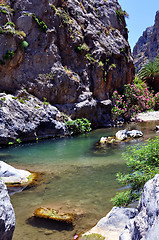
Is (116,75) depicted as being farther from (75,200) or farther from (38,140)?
(75,200)

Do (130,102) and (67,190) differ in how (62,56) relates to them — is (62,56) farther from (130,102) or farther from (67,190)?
(67,190)

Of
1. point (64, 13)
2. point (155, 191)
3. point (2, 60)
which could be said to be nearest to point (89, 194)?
point (155, 191)

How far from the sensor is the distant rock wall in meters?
22.1

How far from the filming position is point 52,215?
18.4ft

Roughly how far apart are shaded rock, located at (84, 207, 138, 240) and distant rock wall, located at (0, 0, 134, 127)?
1921cm

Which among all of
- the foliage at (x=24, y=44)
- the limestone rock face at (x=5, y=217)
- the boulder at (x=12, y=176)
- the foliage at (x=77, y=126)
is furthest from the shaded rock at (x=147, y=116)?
the limestone rock face at (x=5, y=217)

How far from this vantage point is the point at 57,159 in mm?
12297

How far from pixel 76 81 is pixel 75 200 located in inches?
792

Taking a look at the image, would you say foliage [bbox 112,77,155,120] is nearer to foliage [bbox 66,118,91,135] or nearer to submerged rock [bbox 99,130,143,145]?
foliage [bbox 66,118,91,135]

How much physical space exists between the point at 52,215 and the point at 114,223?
5.85ft

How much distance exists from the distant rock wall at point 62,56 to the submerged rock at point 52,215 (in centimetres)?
1770

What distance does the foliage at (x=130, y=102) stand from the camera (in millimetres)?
29808

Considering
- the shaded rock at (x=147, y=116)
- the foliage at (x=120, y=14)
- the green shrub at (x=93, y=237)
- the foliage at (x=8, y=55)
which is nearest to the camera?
the green shrub at (x=93, y=237)

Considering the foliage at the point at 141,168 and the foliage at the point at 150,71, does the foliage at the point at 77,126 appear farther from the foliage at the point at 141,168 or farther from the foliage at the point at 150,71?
the foliage at the point at 150,71
